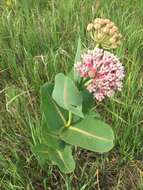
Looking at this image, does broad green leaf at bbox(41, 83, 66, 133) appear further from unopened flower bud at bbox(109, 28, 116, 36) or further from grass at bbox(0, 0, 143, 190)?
unopened flower bud at bbox(109, 28, 116, 36)

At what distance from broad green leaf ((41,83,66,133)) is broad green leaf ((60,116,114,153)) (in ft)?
0.13

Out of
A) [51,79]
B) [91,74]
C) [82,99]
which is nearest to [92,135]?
[82,99]

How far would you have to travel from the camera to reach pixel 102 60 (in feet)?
3.34

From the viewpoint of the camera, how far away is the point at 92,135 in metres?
1.15

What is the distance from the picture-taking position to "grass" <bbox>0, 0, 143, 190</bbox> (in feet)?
4.27

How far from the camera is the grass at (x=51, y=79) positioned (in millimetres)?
1303

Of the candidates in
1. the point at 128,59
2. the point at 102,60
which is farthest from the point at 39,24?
the point at 102,60

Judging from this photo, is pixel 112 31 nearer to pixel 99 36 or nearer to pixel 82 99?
pixel 99 36

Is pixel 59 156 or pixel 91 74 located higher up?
pixel 91 74

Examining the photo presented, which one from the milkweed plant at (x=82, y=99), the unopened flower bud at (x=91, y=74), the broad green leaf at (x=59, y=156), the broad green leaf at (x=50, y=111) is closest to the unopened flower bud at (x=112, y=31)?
the milkweed plant at (x=82, y=99)

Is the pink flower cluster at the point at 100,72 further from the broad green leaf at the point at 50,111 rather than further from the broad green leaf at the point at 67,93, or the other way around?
the broad green leaf at the point at 50,111

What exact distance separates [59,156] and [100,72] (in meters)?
0.31

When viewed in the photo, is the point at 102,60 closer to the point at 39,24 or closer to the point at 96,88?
the point at 96,88

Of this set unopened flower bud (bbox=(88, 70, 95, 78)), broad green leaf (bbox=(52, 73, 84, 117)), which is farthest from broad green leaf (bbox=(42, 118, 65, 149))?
unopened flower bud (bbox=(88, 70, 95, 78))
